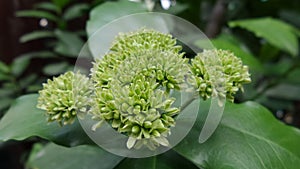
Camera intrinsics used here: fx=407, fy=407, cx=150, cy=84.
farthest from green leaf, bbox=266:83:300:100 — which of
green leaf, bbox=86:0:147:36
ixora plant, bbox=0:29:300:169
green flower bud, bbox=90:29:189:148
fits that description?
green flower bud, bbox=90:29:189:148

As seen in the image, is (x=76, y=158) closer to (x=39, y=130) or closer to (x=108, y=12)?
(x=39, y=130)

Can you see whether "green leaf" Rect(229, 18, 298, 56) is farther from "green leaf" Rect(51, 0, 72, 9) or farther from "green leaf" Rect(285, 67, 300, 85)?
"green leaf" Rect(51, 0, 72, 9)

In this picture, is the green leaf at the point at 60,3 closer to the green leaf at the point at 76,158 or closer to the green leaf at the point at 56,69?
the green leaf at the point at 56,69

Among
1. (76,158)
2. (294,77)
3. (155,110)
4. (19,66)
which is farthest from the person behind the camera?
(19,66)

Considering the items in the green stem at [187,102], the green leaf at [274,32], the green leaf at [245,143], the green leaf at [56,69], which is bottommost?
the green leaf at [56,69]

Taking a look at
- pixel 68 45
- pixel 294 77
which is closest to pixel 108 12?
pixel 68 45

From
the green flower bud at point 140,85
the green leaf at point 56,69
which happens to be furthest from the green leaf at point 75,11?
the green flower bud at point 140,85

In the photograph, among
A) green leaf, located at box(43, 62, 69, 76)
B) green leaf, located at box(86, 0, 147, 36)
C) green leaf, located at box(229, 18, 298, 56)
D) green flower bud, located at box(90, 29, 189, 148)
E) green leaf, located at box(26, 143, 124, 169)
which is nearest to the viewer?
green flower bud, located at box(90, 29, 189, 148)
